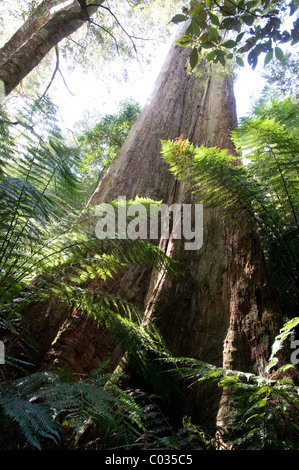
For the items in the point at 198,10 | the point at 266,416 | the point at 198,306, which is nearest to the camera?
the point at 266,416

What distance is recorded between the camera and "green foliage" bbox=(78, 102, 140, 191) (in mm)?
6719

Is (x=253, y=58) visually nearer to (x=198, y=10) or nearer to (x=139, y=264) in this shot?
(x=198, y=10)

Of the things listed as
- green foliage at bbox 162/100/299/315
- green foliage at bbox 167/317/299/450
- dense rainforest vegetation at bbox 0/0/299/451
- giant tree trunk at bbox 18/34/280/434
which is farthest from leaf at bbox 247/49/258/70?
green foliage at bbox 167/317/299/450

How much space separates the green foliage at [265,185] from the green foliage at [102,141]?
5109 millimetres

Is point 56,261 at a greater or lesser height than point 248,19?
lesser

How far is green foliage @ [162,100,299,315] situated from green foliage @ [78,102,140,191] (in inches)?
201

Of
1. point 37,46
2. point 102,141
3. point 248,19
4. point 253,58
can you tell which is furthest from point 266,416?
point 102,141

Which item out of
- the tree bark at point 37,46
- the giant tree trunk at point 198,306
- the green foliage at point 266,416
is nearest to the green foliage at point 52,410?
the green foliage at point 266,416

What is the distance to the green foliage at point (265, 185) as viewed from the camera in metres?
1.69

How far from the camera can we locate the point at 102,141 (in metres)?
6.99

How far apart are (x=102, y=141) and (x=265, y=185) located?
593 centimetres

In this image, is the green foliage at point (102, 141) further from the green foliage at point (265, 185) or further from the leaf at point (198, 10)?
the leaf at point (198, 10)

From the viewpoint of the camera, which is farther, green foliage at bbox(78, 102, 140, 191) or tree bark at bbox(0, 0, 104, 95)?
green foliage at bbox(78, 102, 140, 191)

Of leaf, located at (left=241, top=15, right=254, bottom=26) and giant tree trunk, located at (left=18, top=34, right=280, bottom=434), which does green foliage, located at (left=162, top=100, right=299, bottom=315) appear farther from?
leaf, located at (left=241, top=15, right=254, bottom=26)
